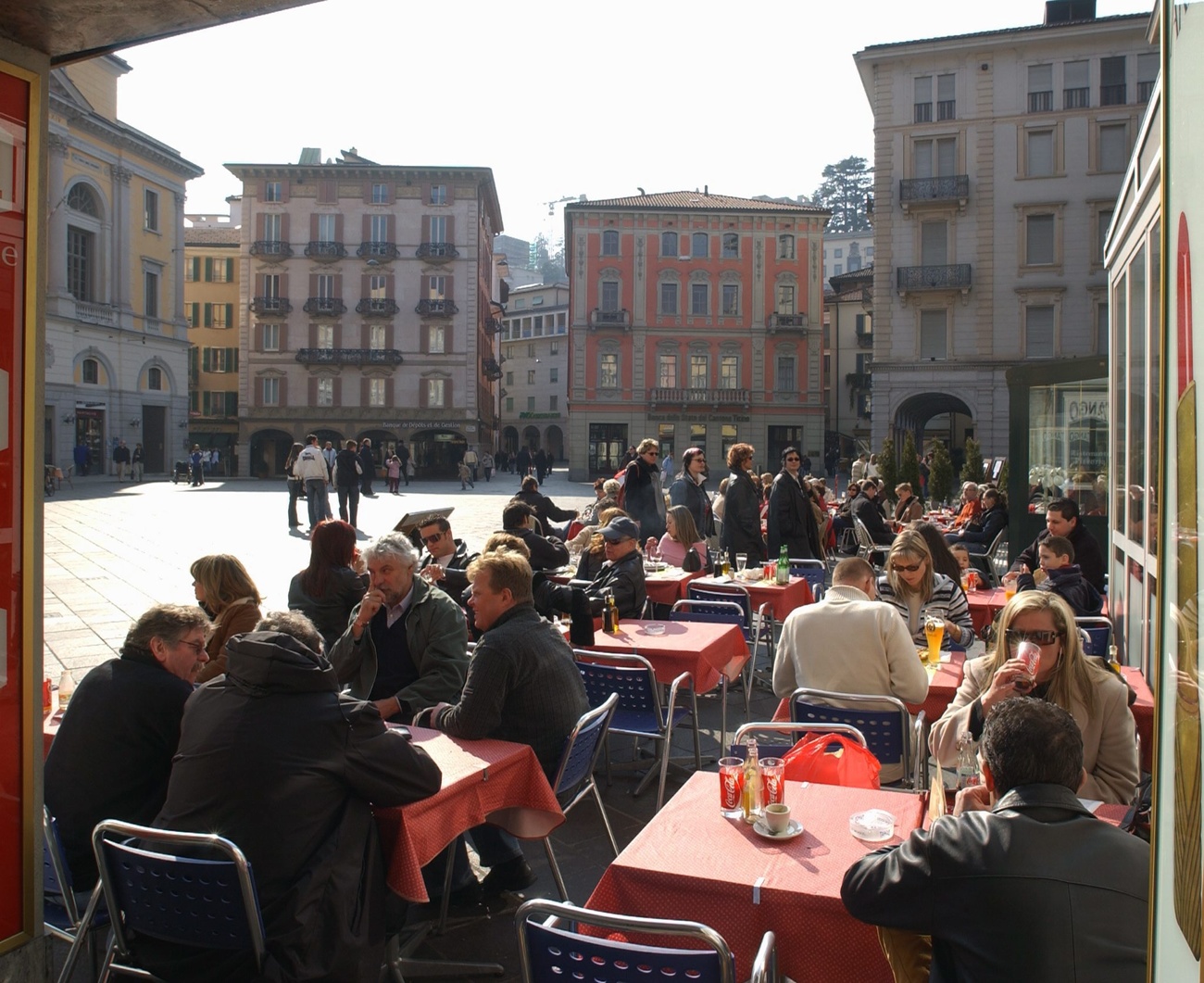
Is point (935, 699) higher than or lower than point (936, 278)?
lower

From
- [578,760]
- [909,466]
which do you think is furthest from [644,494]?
[909,466]

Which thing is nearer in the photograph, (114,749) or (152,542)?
(114,749)

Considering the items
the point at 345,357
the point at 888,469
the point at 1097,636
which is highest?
the point at 345,357

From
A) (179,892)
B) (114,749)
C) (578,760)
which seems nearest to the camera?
(179,892)

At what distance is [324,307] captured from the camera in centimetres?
5069

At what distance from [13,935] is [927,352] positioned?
1330 inches

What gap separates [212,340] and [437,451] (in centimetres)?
1525

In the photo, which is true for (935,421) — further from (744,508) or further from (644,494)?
(744,508)

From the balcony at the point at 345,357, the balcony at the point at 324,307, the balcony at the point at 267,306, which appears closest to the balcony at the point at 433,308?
the balcony at the point at 345,357

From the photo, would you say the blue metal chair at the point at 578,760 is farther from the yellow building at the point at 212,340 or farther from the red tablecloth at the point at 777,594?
the yellow building at the point at 212,340

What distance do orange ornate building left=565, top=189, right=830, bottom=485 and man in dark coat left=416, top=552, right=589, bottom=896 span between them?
44.2m

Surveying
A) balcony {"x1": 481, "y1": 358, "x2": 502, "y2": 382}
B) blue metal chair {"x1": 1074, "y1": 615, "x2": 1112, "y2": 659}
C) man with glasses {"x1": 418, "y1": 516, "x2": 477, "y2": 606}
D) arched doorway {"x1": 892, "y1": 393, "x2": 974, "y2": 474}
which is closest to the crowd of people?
blue metal chair {"x1": 1074, "y1": 615, "x2": 1112, "y2": 659}

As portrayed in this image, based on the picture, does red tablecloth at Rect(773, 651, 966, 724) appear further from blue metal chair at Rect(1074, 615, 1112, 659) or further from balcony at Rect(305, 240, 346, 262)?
balcony at Rect(305, 240, 346, 262)

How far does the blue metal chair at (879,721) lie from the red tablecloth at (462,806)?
1.20 metres
